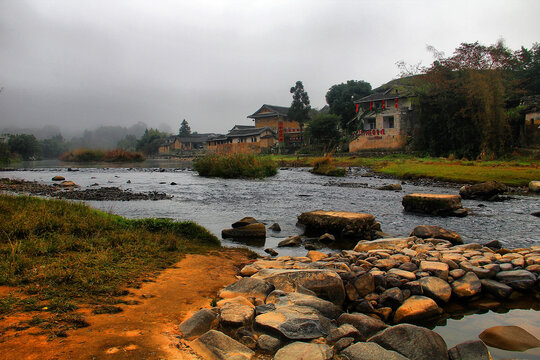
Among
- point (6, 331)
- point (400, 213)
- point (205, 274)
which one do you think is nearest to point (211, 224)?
point (205, 274)

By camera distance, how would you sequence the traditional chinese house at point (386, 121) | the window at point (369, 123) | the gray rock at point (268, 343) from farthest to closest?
the window at point (369, 123) → the traditional chinese house at point (386, 121) → the gray rock at point (268, 343)

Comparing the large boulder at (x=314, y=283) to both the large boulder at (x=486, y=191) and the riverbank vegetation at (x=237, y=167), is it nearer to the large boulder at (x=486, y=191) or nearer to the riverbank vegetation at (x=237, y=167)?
the large boulder at (x=486, y=191)

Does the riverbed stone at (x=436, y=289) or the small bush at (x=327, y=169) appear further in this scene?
the small bush at (x=327, y=169)

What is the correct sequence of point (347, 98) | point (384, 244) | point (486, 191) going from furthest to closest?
point (347, 98) → point (486, 191) → point (384, 244)

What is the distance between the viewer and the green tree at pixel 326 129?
4796cm

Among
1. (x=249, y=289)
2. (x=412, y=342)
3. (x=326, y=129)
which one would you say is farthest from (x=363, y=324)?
(x=326, y=129)

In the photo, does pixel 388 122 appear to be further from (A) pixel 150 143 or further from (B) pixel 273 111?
(A) pixel 150 143

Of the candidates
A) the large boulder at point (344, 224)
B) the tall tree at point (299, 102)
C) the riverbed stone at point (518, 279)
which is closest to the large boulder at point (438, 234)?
the large boulder at point (344, 224)

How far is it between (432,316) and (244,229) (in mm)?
5602

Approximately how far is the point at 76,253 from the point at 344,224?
638 centimetres

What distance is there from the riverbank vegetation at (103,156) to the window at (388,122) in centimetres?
4300

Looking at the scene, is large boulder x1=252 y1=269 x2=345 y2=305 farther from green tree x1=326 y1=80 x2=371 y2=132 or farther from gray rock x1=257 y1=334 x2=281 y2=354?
green tree x1=326 y1=80 x2=371 y2=132

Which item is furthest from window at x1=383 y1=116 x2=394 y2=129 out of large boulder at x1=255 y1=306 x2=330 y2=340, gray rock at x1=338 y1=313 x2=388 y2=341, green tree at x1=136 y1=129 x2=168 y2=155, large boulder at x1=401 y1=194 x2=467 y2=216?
green tree at x1=136 y1=129 x2=168 y2=155

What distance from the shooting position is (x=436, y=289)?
534 centimetres
